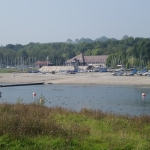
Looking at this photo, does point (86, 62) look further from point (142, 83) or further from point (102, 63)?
point (142, 83)

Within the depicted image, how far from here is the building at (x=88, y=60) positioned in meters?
Answer: 158

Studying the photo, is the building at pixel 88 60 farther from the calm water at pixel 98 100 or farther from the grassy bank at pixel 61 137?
the grassy bank at pixel 61 137

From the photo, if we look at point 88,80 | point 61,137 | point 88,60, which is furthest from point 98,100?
point 88,60

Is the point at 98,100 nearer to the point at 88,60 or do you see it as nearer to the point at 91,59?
the point at 91,59

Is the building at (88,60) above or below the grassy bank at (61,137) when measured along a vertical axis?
above

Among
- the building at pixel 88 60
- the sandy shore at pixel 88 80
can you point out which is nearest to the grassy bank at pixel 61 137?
the sandy shore at pixel 88 80

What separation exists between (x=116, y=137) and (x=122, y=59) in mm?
126494

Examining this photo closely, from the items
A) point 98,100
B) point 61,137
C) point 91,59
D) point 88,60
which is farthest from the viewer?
point 88,60

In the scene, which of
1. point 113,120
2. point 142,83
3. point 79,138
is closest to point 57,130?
point 79,138

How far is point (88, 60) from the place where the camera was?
16500 centimetres

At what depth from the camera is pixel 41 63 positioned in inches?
6535

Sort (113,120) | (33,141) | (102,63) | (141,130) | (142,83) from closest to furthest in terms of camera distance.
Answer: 1. (33,141)
2. (141,130)
3. (113,120)
4. (142,83)
5. (102,63)

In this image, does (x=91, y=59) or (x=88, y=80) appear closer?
(x=88, y=80)

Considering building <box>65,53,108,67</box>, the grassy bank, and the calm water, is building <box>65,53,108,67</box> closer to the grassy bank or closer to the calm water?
the calm water
